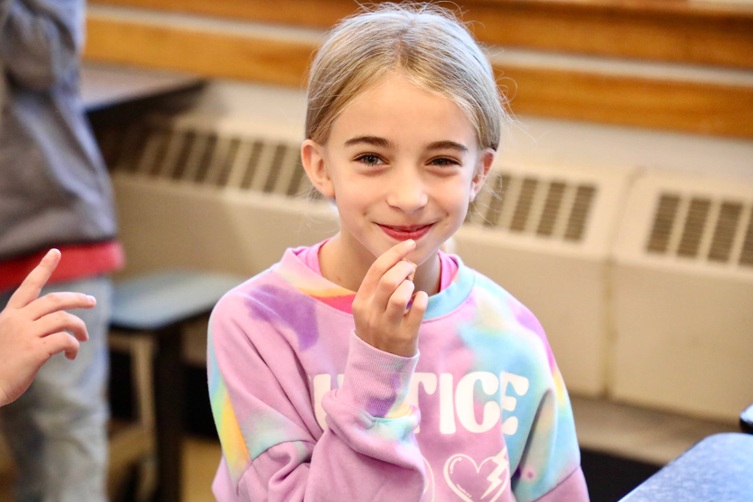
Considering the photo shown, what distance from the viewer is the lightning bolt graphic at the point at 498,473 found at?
1098 mm

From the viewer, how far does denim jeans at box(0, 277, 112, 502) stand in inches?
76.5

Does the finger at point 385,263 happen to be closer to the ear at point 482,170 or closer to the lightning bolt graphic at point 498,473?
the ear at point 482,170

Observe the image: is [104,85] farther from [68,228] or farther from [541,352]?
[541,352]

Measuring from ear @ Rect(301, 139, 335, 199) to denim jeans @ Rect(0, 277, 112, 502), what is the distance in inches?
36.6

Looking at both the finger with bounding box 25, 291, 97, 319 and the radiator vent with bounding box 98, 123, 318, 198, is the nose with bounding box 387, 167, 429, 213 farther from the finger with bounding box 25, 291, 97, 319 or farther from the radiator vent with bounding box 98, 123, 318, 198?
the radiator vent with bounding box 98, 123, 318, 198

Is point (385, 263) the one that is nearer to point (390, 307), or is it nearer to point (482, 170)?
point (390, 307)

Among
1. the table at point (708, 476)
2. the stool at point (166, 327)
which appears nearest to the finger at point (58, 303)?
the table at point (708, 476)

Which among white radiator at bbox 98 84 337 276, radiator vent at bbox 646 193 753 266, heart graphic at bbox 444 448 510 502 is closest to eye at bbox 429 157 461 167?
heart graphic at bbox 444 448 510 502

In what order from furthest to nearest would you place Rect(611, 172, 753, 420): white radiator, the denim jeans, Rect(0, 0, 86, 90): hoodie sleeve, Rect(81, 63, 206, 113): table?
1. Rect(81, 63, 206, 113): table
2. Rect(611, 172, 753, 420): white radiator
3. the denim jeans
4. Rect(0, 0, 86, 90): hoodie sleeve

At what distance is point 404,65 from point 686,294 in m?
1.23

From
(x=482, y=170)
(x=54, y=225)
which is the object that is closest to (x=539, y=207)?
(x=54, y=225)

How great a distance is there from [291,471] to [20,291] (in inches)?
12.3

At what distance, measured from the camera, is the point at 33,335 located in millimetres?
996

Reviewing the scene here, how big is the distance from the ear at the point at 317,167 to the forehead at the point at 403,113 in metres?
0.08
